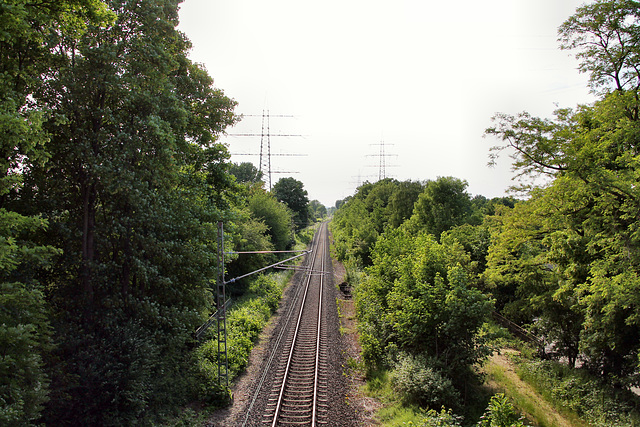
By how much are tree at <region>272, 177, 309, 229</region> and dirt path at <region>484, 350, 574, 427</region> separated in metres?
53.8

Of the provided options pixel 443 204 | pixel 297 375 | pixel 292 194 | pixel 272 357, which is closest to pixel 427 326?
pixel 297 375

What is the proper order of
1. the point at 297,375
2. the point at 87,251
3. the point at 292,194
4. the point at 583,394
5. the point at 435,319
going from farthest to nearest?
the point at 292,194
the point at 297,375
the point at 583,394
the point at 435,319
the point at 87,251

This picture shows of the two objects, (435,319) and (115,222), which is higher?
(115,222)

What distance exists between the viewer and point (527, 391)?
1465 centimetres

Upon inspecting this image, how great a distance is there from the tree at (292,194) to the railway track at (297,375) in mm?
46439

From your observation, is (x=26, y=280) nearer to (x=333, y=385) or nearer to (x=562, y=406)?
(x=333, y=385)

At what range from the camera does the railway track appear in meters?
11.7

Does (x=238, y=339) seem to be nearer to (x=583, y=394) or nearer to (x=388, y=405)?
(x=388, y=405)

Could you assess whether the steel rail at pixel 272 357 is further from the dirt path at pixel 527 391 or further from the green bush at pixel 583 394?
the green bush at pixel 583 394

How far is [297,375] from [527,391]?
34.4 ft

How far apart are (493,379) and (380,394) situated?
5.61 m

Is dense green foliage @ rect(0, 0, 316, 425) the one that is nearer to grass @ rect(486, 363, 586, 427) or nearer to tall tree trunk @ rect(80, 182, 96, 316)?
tall tree trunk @ rect(80, 182, 96, 316)

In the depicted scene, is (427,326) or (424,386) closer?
(424,386)

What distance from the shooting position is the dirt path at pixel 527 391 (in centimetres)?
1242
